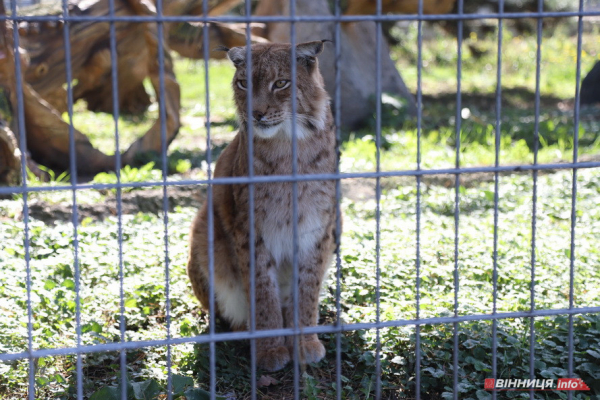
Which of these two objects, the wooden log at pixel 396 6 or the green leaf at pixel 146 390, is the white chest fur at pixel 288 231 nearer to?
the green leaf at pixel 146 390

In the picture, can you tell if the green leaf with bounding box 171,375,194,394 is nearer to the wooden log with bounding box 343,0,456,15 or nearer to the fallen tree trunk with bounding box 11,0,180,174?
the fallen tree trunk with bounding box 11,0,180,174

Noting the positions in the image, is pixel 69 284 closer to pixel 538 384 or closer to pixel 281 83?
pixel 281 83

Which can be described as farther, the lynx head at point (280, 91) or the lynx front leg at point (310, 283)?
the lynx front leg at point (310, 283)

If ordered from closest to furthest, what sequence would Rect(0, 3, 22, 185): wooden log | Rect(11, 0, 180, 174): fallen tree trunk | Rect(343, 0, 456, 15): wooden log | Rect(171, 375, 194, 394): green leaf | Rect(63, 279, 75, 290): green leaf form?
1. Rect(171, 375, 194, 394): green leaf
2. Rect(63, 279, 75, 290): green leaf
3. Rect(0, 3, 22, 185): wooden log
4. Rect(11, 0, 180, 174): fallen tree trunk
5. Rect(343, 0, 456, 15): wooden log

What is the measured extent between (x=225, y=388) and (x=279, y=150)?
4.05 feet

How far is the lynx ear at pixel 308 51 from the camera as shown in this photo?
125 inches

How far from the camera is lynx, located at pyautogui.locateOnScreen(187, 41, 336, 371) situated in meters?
3.41

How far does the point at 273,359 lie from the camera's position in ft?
11.1

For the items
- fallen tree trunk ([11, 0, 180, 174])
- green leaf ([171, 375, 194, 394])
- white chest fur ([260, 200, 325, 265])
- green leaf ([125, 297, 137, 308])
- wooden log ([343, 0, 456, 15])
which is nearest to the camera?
green leaf ([171, 375, 194, 394])

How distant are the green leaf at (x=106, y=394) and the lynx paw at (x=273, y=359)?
905 mm

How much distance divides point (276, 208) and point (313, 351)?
29.2 inches

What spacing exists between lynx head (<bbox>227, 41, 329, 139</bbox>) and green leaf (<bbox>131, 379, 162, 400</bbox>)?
131 centimetres

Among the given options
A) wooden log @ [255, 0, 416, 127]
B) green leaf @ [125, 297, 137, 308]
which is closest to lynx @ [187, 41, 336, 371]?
green leaf @ [125, 297, 137, 308]

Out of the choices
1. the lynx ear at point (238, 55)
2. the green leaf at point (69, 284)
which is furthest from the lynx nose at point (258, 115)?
the green leaf at point (69, 284)
